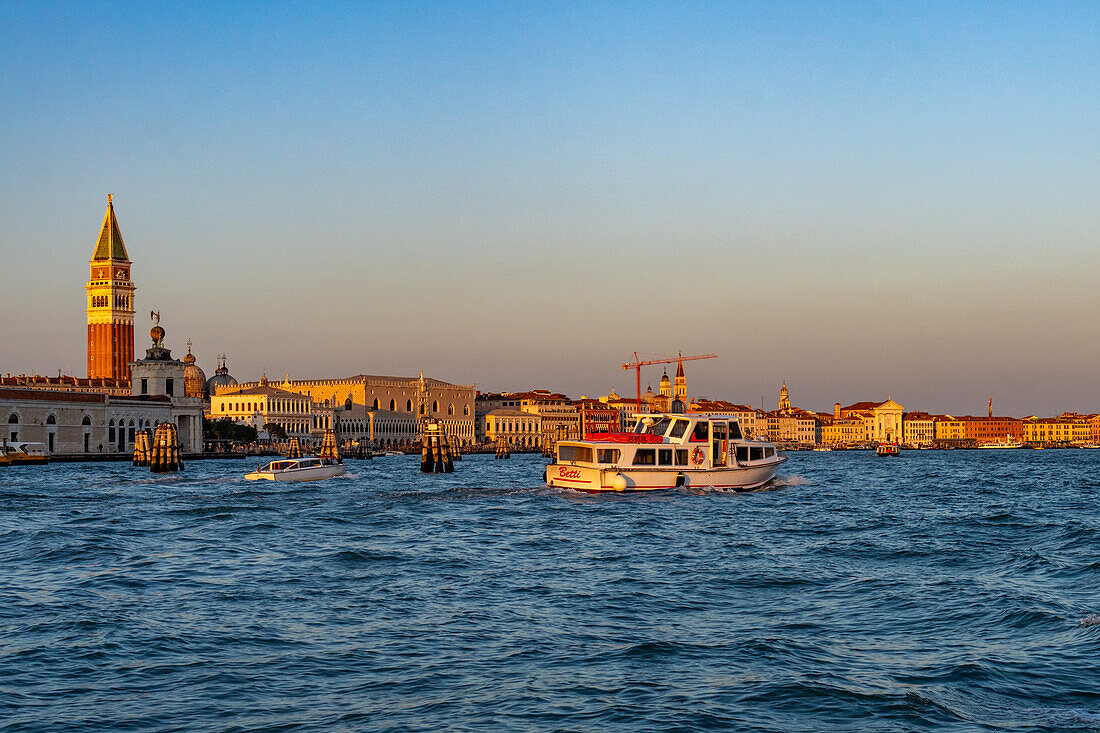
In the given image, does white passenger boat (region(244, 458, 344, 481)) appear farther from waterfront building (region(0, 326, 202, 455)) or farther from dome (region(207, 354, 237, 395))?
dome (region(207, 354, 237, 395))

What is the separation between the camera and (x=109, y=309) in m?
127

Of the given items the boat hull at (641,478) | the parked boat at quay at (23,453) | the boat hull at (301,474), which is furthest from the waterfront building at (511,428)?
the boat hull at (641,478)

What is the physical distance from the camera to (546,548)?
73.1 feet

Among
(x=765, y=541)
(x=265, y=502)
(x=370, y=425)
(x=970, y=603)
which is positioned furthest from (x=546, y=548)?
(x=370, y=425)

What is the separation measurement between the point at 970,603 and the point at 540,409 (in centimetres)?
16490

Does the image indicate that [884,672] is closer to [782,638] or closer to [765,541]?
[782,638]

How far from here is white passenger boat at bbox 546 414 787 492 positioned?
37.0 meters

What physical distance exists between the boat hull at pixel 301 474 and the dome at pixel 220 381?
94.9 meters

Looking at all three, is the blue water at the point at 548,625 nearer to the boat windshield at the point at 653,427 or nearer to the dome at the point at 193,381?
the boat windshield at the point at 653,427

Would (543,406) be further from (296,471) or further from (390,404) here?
(296,471)

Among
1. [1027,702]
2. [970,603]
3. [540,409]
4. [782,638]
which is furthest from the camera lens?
[540,409]

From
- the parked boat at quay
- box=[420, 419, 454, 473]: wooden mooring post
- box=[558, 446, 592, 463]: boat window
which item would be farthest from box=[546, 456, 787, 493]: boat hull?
the parked boat at quay

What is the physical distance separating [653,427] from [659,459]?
2.24 m

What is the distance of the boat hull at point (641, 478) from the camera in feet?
120
